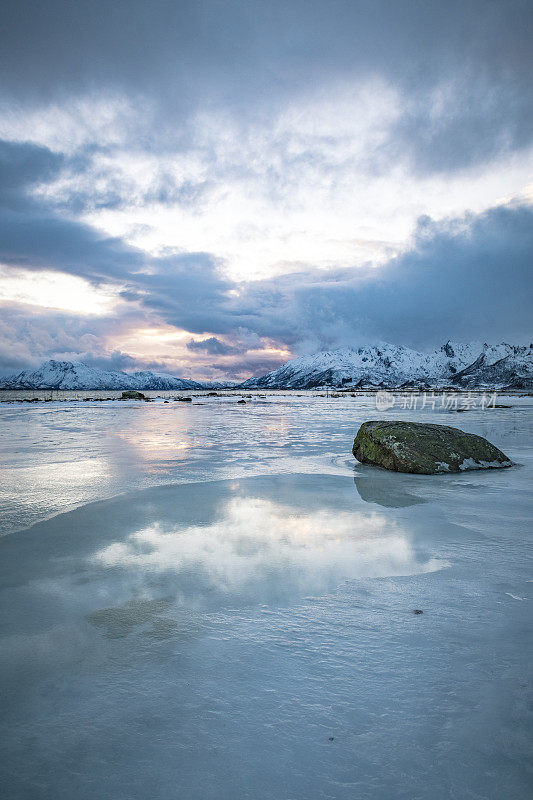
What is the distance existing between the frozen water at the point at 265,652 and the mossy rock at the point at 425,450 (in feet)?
9.37

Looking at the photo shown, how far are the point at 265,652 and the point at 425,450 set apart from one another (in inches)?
275

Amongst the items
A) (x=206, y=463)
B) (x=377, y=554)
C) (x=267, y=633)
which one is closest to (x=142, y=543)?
(x=267, y=633)

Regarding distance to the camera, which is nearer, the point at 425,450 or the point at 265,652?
the point at 265,652

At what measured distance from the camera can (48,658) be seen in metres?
2.44

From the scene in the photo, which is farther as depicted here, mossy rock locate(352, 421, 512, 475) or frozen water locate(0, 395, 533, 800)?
mossy rock locate(352, 421, 512, 475)

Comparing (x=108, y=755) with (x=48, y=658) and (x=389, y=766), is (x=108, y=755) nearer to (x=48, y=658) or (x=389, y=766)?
(x=48, y=658)

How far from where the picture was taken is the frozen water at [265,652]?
1.72m

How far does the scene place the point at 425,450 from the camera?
8586mm

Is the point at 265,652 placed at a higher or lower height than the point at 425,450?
lower

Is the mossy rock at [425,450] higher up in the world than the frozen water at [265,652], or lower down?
higher up

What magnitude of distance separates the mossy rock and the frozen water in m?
2.86

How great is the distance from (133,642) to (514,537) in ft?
13.0

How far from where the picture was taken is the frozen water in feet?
5.63

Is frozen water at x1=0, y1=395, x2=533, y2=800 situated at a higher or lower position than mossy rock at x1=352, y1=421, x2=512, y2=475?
lower
